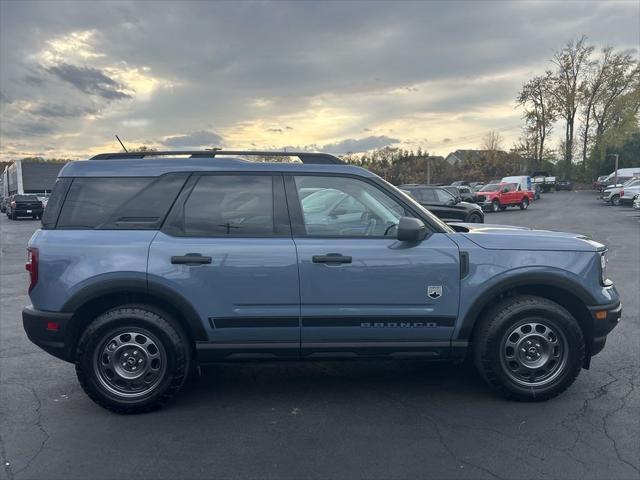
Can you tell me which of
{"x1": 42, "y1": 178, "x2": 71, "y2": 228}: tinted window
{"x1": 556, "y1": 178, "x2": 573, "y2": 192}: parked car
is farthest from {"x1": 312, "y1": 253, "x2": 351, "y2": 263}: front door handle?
{"x1": 556, "y1": 178, "x2": 573, "y2": 192}: parked car

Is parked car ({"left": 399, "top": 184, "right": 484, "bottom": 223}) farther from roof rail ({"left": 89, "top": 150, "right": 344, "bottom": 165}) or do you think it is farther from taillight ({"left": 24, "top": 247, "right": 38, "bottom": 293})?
taillight ({"left": 24, "top": 247, "right": 38, "bottom": 293})

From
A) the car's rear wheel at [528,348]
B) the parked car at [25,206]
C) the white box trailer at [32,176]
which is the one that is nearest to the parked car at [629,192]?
the car's rear wheel at [528,348]

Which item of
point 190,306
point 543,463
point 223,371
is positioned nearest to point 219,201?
point 190,306

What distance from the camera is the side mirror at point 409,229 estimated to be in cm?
379

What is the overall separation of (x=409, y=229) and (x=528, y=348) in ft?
4.54

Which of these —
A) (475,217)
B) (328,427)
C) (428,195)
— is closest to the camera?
(328,427)

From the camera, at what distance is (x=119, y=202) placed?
399 cm

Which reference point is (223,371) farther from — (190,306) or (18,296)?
(18,296)

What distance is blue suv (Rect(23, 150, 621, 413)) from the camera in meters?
3.85

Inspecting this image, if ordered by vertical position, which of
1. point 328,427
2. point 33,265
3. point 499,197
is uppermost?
point 33,265

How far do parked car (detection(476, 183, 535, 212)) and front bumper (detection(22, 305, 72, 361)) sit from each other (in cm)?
2957

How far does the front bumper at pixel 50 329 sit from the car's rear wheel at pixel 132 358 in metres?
0.15

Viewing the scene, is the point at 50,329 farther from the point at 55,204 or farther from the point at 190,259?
the point at 190,259

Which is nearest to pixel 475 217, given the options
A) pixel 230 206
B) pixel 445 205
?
Result: pixel 445 205
